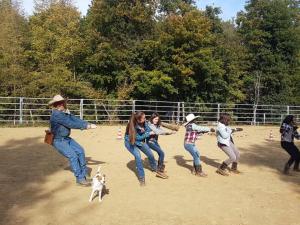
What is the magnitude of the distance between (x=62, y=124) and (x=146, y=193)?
79.8 inches

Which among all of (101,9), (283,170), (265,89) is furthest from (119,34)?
(283,170)

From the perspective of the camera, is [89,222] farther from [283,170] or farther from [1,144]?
[1,144]

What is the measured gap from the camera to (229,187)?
8719mm

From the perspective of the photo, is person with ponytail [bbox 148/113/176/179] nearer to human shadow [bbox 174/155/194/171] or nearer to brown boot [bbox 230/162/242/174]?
human shadow [bbox 174/155/194/171]

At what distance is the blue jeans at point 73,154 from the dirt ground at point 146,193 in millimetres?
335

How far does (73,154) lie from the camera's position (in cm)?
824

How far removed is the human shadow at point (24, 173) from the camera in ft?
23.5

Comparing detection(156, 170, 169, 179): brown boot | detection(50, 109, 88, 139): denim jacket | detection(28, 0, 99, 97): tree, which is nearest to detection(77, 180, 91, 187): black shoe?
detection(50, 109, 88, 139): denim jacket

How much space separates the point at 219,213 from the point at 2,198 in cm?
365

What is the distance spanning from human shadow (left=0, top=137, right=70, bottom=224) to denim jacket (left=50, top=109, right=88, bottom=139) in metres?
1.04

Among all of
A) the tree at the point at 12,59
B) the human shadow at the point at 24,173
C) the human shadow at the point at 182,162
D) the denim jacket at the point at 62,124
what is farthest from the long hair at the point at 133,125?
the tree at the point at 12,59

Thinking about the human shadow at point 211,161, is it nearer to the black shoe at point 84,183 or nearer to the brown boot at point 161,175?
the brown boot at point 161,175

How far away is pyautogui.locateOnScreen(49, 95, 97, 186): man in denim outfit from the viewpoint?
8.20 metres

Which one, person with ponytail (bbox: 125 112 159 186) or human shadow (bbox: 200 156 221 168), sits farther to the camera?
human shadow (bbox: 200 156 221 168)
